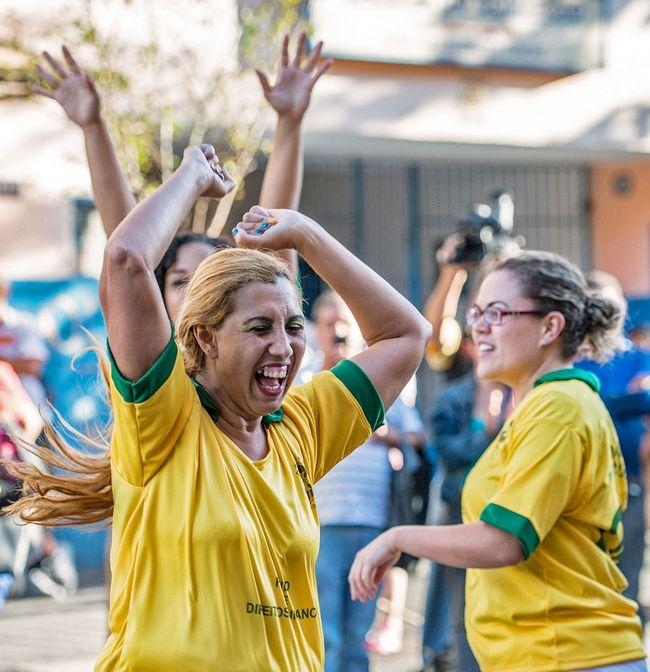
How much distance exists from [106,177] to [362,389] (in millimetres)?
1277

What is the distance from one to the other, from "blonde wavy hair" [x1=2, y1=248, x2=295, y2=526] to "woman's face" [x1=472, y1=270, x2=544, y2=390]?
1100 mm

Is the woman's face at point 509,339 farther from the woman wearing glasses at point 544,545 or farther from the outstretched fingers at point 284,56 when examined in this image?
the outstretched fingers at point 284,56

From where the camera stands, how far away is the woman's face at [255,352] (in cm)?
261

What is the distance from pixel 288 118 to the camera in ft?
12.7

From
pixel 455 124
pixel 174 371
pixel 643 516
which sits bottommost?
pixel 643 516

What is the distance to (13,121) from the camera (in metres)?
11.3

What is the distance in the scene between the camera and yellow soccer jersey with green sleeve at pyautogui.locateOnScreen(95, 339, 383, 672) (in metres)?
2.40

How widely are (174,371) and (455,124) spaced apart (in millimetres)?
12148

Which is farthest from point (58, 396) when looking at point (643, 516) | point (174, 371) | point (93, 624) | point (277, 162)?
point (174, 371)

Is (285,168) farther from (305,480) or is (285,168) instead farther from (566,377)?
(305,480)

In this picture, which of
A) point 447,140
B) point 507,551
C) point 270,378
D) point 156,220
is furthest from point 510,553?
point 447,140

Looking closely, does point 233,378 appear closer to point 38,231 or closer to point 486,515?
point 486,515

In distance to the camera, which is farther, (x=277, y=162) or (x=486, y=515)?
(x=277, y=162)

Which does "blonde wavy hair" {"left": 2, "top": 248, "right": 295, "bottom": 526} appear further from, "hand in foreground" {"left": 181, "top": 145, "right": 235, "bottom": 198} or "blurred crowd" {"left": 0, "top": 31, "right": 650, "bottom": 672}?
"blurred crowd" {"left": 0, "top": 31, "right": 650, "bottom": 672}
